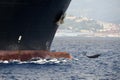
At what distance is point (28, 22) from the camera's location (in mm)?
32969

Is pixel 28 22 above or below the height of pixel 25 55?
above

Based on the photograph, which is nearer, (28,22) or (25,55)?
(28,22)

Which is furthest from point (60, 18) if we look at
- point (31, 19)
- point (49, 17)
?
point (31, 19)

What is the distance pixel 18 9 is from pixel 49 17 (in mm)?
4283

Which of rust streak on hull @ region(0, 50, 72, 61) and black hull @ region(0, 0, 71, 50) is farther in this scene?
rust streak on hull @ region(0, 50, 72, 61)

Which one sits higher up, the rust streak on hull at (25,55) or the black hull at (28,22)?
the black hull at (28,22)

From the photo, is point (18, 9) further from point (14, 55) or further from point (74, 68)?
point (74, 68)

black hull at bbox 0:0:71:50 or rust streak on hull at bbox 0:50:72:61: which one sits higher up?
black hull at bbox 0:0:71:50

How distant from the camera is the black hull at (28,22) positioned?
3122 centimetres

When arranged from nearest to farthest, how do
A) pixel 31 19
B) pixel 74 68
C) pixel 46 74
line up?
1. pixel 46 74
2. pixel 31 19
3. pixel 74 68

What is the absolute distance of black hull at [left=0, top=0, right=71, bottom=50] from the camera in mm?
31219

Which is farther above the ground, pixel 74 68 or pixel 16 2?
Result: pixel 16 2

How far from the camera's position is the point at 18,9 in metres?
31.7

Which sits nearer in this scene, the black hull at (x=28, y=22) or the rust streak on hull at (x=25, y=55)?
the black hull at (x=28, y=22)
